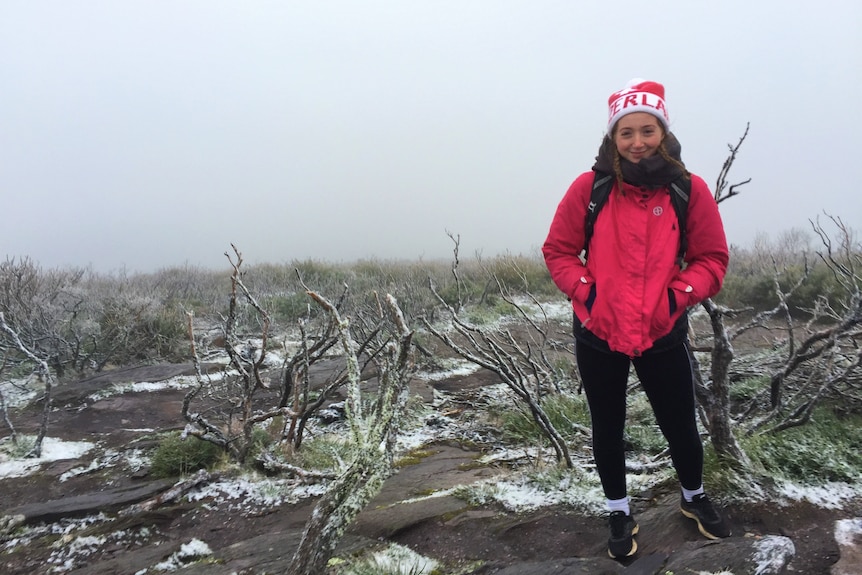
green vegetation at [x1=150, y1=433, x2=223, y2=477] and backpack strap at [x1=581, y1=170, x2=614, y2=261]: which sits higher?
backpack strap at [x1=581, y1=170, x2=614, y2=261]

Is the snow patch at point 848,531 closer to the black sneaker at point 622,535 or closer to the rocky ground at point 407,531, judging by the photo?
the rocky ground at point 407,531

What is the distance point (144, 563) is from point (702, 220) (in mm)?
2821

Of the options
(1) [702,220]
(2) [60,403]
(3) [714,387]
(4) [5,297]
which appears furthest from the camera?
(4) [5,297]

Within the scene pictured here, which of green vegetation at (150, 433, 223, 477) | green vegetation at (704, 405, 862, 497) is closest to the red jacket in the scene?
green vegetation at (704, 405, 862, 497)

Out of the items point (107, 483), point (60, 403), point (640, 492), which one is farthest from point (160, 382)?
point (640, 492)

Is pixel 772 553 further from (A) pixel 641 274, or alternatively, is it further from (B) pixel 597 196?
(B) pixel 597 196

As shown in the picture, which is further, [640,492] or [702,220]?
[640,492]

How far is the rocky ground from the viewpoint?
1750 millimetres

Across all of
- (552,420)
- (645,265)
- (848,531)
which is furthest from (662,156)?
(552,420)

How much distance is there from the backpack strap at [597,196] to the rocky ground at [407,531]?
1.18 meters

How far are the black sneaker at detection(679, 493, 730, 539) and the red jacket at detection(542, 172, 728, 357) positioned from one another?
→ 2.21 ft

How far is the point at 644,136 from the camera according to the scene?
69.9 inches

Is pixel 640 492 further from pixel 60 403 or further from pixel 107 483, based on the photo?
pixel 60 403

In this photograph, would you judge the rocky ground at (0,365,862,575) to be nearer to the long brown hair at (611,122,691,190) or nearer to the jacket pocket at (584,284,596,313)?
the jacket pocket at (584,284,596,313)
